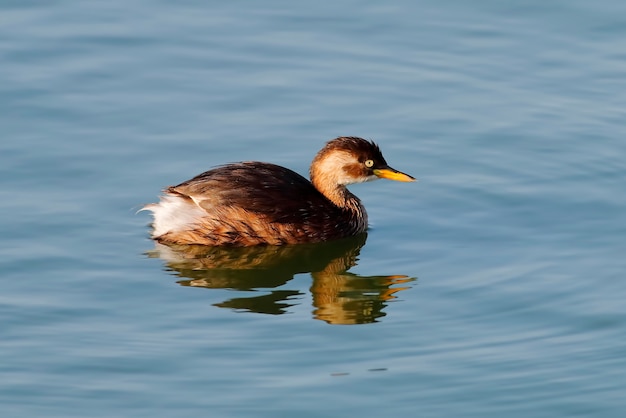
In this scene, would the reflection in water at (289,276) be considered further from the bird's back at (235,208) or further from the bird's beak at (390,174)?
the bird's beak at (390,174)

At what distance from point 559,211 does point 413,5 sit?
4451 mm

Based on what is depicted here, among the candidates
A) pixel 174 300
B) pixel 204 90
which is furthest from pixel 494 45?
pixel 174 300

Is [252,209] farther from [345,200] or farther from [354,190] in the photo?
[354,190]

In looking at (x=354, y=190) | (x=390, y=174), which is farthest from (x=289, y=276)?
(x=354, y=190)

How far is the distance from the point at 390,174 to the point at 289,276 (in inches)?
61.6

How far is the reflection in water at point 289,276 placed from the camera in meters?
11.0

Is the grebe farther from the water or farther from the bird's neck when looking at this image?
the water

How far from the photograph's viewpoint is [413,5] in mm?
16375

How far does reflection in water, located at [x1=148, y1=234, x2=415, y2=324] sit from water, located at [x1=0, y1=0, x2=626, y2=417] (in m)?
0.03

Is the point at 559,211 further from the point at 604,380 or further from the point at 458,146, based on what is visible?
the point at 604,380

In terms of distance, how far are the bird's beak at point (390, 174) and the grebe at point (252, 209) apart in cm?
2

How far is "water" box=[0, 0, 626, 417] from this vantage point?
9.60 metres

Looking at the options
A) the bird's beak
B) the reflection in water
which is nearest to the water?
the reflection in water

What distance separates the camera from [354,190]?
1382cm
